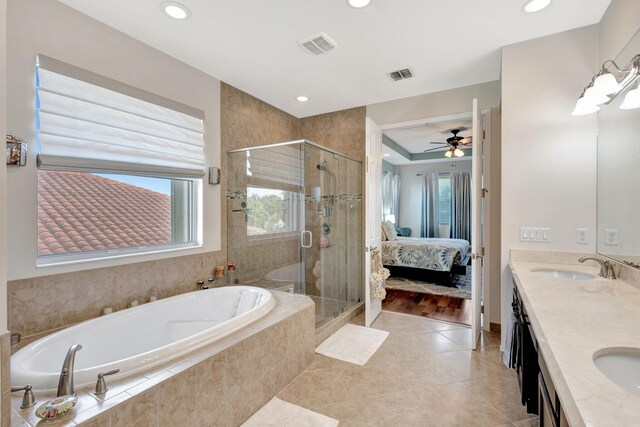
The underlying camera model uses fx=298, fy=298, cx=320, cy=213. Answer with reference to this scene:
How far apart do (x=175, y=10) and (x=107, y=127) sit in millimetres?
956

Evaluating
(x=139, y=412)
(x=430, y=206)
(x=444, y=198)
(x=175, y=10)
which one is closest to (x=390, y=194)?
(x=430, y=206)

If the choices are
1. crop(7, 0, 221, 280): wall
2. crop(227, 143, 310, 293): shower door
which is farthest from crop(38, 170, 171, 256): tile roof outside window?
crop(227, 143, 310, 293): shower door

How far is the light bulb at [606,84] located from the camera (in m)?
1.75

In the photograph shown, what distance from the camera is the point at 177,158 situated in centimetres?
264

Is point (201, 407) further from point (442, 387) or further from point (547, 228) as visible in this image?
point (547, 228)

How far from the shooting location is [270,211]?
3.38 metres

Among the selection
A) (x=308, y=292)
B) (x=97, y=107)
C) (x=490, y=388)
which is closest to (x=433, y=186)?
(x=308, y=292)

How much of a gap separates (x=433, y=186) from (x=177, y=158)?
690cm

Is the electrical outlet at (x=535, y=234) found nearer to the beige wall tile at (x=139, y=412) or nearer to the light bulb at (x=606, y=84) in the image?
the light bulb at (x=606, y=84)

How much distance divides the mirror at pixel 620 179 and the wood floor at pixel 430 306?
69.0 inches

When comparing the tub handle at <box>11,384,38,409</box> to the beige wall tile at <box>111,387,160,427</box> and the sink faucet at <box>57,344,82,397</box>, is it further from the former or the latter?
the beige wall tile at <box>111,387,160,427</box>

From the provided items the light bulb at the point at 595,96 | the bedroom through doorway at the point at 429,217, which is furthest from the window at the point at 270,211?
the light bulb at the point at 595,96

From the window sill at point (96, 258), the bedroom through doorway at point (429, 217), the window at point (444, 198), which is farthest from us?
the window at point (444, 198)

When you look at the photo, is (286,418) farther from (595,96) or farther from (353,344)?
(595,96)
